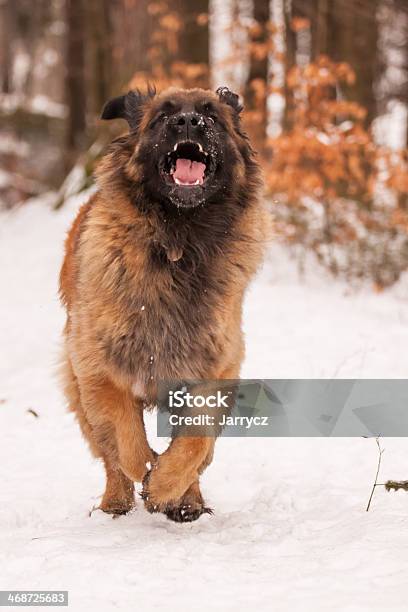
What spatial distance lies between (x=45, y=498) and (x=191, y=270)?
1510 millimetres

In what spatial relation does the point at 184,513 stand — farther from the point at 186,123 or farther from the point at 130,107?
the point at 130,107

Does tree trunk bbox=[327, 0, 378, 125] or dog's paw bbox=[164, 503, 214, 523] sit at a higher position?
tree trunk bbox=[327, 0, 378, 125]

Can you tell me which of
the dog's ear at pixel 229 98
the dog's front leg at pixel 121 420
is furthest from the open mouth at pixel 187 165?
the dog's front leg at pixel 121 420

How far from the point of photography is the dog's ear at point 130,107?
13.8ft

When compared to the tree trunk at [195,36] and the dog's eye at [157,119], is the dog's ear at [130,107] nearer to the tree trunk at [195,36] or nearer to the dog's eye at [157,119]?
the dog's eye at [157,119]

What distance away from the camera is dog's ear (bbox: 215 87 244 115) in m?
4.38

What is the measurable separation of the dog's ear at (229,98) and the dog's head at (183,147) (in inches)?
2.8

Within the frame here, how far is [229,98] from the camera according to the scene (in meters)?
4.39

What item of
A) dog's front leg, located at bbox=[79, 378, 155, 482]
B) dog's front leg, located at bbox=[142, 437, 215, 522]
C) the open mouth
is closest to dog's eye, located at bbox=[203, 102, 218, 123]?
the open mouth

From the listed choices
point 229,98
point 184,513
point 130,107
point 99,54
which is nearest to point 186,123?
point 130,107

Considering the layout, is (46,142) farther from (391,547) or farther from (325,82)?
(391,547)

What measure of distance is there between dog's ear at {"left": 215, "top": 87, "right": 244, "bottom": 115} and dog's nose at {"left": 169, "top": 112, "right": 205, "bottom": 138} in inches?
22.2

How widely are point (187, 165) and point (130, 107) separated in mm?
541

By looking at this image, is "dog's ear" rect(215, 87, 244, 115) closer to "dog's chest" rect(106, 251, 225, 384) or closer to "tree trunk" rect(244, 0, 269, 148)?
"dog's chest" rect(106, 251, 225, 384)
